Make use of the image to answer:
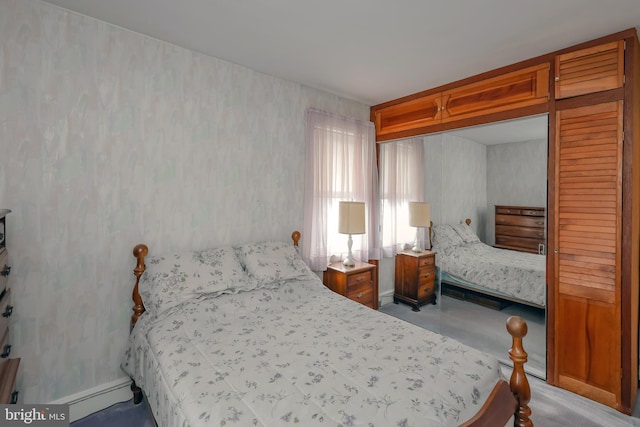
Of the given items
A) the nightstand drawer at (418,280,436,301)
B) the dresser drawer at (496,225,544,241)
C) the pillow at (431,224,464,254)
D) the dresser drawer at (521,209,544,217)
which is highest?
the dresser drawer at (521,209,544,217)

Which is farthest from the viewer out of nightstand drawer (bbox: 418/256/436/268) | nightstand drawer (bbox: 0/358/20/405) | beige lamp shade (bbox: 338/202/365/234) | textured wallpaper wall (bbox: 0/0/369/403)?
nightstand drawer (bbox: 418/256/436/268)

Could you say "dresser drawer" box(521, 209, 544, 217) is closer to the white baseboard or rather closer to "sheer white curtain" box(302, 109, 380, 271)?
"sheer white curtain" box(302, 109, 380, 271)

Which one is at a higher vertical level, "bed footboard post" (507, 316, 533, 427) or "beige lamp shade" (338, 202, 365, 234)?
"beige lamp shade" (338, 202, 365, 234)

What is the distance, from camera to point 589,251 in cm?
218

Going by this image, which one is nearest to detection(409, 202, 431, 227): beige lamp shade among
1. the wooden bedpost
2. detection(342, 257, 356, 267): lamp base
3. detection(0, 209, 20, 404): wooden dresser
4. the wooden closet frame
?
detection(342, 257, 356, 267): lamp base

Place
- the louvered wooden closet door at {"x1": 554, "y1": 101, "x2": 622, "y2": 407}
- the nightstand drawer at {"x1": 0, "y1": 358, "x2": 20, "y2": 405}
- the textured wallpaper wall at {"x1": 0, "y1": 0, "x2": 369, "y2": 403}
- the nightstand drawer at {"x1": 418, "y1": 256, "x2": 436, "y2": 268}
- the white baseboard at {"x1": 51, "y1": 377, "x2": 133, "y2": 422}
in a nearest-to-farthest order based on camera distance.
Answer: the nightstand drawer at {"x1": 0, "y1": 358, "x2": 20, "y2": 405}, the textured wallpaper wall at {"x1": 0, "y1": 0, "x2": 369, "y2": 403}, the white baseboard at {"x1": 51, "y1": 377, "x2": 133, "y2": 422}, the louvered wooden closet door at {"x1": 554, "y1": 101, "x2": 622, "y2": 407}, the nightstand drawer at {"x1": 418, "y1": 256, "x2": 436, "y2": 268}

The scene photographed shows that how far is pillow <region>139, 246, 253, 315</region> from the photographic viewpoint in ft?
6.57

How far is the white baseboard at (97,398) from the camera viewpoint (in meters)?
1.95

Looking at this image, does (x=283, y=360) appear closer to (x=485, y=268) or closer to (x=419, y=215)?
(x=485, y=268)

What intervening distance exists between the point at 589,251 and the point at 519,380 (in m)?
1.32

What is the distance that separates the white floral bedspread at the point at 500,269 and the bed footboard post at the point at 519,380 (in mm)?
1262

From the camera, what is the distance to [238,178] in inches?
106

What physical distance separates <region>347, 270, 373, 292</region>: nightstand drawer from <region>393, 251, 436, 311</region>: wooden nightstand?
61 centimetres

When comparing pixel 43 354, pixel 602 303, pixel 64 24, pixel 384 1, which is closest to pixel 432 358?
pixel 602 303
